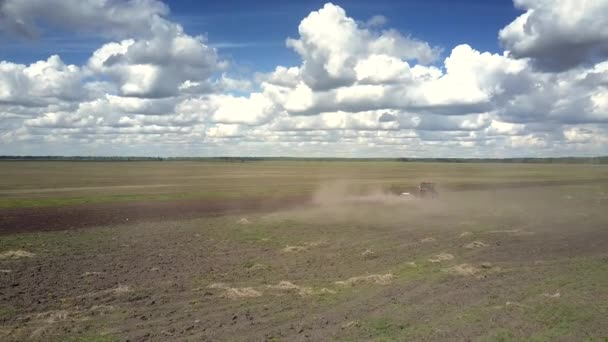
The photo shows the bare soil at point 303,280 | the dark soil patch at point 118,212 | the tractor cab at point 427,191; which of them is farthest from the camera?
the tractor cab at point 427,191

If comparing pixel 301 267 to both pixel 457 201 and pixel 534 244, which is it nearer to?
pixel 534 244

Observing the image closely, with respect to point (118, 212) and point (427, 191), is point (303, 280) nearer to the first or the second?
point (118, 212)

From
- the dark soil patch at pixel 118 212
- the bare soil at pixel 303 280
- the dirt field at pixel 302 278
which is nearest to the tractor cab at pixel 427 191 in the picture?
the dark soil patch at pixel 118 212

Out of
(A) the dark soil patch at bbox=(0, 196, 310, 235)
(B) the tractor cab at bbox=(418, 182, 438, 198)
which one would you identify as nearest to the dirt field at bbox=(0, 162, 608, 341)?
(A) the dark soil patch at bbox=(0, 196, 310, 235)

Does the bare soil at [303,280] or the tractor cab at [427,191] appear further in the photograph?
the tractor cab at [427,191]

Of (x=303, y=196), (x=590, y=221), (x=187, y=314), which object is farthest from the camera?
(x=303, y=196)

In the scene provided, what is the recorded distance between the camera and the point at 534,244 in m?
26.4

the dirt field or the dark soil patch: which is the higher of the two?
the dirt field

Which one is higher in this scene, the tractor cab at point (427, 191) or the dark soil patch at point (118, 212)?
the tractor cab at point (427, 191)

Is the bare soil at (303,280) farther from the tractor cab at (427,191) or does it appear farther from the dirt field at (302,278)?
the tractor cab at (427,191)

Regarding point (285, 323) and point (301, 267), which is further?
point (301, 267)

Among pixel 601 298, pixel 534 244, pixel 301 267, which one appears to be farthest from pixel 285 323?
pixel 534 244

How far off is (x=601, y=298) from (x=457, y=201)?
39115 millimetres

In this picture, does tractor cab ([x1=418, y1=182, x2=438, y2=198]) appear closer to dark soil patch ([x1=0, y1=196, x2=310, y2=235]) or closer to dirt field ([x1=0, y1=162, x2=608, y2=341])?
dark soil patch ([x1=0, y1=196, x2=310, y2=235])
